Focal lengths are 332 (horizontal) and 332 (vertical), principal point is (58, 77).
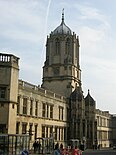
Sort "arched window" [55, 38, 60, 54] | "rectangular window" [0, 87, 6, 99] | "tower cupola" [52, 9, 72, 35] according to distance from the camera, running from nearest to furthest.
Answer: "rectangular window" [0, 87, 6, 99] → "arched window" [55, 38, 60, 54] → "tower cupola" [52, 9, 72, 35]

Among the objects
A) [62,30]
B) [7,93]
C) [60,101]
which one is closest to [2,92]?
[7,93]

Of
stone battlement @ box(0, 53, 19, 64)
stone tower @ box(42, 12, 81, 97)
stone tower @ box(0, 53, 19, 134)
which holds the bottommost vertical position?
stone tower @ box(0, 53, 19, 134)

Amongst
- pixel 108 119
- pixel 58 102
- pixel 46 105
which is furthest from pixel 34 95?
pixel 108 119

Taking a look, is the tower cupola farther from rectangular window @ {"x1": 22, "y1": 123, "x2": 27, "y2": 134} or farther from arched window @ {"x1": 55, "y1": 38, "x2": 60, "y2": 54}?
rectangular window @ {"x1": 22, "y1": 123, "x2": 27, "y2": 134}

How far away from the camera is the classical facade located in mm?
50703

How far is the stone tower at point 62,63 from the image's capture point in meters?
73.7

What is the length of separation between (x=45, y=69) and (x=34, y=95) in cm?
2392

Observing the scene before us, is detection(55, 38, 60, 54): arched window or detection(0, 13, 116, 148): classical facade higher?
detection(55, 38, 60, 54): arched window

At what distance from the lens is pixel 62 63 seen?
75000 millimetres

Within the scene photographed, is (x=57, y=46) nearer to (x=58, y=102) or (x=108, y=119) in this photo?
(x=58, y=102)

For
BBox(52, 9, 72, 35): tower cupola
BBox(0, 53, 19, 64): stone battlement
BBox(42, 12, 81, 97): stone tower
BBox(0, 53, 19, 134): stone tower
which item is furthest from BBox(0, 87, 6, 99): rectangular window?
BBox(52, 9, 72, 35): tower cupola

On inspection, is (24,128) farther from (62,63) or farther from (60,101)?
(62,63)

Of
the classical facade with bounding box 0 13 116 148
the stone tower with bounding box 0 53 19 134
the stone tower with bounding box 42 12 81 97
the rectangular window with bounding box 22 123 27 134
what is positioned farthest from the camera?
the stone tower with bounding box 42 12 81 97

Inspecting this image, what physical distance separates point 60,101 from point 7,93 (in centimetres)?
2721
